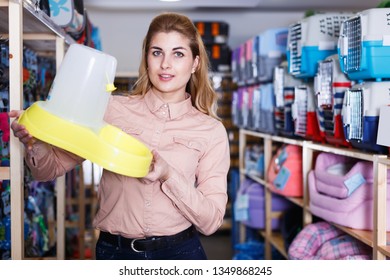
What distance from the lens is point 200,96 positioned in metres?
2.21

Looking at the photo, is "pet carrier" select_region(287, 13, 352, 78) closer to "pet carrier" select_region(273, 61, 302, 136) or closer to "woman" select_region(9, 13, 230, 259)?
"pet carrier" select_region(273, 61, 302, 136)

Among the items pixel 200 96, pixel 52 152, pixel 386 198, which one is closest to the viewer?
pixel 52 152

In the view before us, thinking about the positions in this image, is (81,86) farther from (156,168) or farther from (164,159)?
(164,159)

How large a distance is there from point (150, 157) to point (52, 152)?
463 mm

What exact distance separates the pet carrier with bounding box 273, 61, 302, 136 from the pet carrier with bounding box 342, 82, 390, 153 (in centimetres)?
113

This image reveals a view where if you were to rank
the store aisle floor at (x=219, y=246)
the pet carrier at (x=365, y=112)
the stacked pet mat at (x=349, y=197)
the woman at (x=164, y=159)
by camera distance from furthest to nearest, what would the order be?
the store aisle floor at (x=219, y=246) < the stacked pet mat at (x=349, y=197) < the pet carrier at (x=365, y=112) < the woman at (x=164, y=159)

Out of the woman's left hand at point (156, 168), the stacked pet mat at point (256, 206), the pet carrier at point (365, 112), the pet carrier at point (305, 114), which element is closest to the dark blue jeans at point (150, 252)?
→ the woman's left hand at point (156, 168)

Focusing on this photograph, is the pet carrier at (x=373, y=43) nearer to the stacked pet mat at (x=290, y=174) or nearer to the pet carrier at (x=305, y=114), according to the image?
the pet carrier at (x=305, y=114)

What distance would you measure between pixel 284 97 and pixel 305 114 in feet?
1.43

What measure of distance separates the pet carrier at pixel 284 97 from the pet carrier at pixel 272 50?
28 centimetres

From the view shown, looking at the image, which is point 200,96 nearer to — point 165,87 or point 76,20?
point 165,87

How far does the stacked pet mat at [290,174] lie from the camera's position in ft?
12.9

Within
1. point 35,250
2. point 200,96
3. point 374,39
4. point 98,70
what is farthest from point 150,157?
point 35,250

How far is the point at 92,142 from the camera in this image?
4.73 feet
